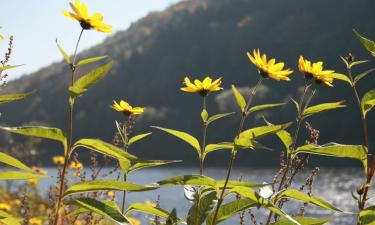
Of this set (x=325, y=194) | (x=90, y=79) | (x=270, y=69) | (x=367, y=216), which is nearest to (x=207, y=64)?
(x=325, y=194)

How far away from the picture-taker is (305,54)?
206 ft

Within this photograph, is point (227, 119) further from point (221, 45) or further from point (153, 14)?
point (153, 14)

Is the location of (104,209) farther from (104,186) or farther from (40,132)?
(40,132)

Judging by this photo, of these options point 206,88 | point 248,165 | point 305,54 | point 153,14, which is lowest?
point 248,165

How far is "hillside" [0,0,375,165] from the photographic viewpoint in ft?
181

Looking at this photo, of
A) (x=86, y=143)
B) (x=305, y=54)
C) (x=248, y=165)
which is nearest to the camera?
(x=86, y=143)

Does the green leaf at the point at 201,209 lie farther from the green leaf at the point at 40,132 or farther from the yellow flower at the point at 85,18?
the yellow flower at the point at 85,18

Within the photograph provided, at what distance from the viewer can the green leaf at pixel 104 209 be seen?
972 mm

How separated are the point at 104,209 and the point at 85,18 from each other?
45 cm

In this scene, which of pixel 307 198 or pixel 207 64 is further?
pixel 207 64

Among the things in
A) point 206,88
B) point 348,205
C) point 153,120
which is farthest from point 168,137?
point 206,88

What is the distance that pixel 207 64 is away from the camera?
68250mm

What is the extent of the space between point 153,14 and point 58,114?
30871mm

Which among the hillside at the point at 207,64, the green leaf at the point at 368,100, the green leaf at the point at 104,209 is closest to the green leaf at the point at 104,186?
the green leaf at the point at 104,209
